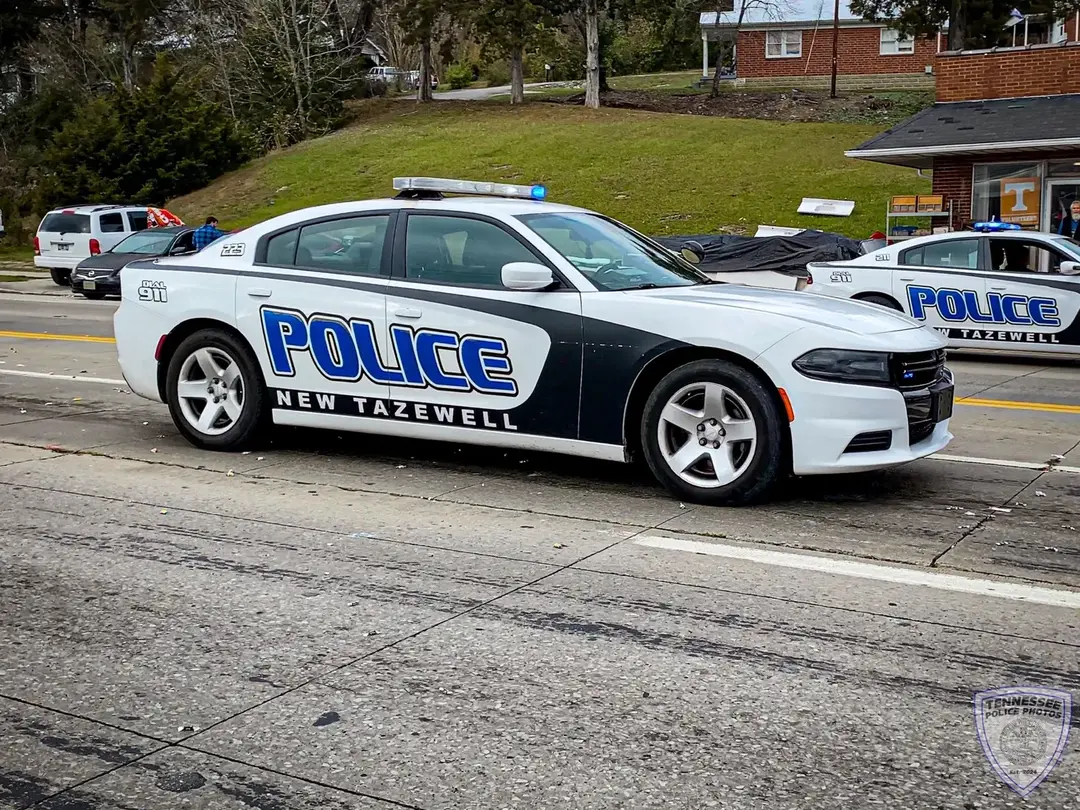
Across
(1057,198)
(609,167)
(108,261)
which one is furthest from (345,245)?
(609,167)

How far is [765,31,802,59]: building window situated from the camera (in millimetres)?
55669

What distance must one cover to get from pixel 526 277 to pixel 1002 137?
59.7 feet

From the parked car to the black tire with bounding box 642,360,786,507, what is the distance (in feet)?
59.6

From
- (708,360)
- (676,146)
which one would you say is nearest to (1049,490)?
(708,360)

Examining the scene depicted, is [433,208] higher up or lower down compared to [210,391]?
higher up

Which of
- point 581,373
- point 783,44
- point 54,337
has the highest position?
point 783,44

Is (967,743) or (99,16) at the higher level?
(99,16)

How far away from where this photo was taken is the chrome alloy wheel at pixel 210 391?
26.6 ft

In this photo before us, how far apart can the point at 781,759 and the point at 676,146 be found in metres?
39.7

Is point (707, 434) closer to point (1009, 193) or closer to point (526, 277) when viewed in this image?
point (526, 277)

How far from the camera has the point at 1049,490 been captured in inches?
281

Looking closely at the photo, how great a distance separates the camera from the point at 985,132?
23078mm

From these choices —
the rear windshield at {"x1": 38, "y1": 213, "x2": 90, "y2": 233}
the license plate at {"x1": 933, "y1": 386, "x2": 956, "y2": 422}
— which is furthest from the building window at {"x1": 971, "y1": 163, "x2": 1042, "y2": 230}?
the rear windshield at {"x1": 38, "y1": 213, "x2": 90, "y2": 233}

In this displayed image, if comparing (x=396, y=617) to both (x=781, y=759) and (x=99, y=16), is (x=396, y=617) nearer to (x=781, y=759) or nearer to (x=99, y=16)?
(x=781, y=759)
